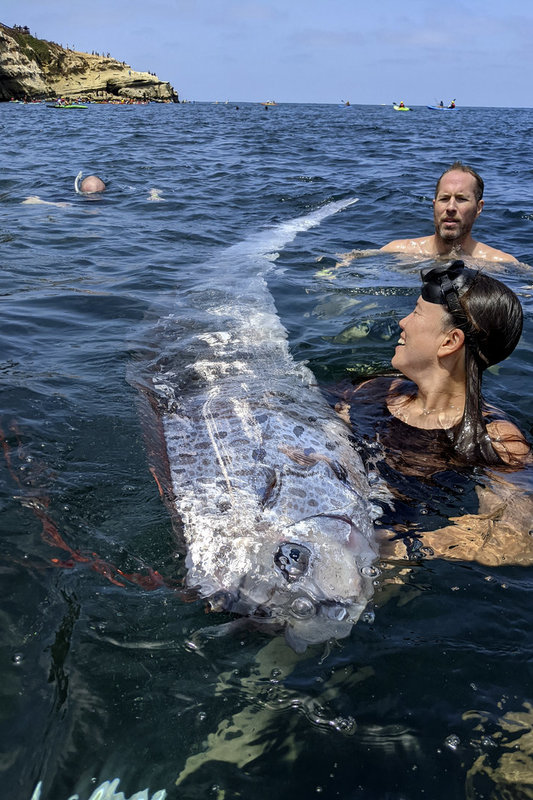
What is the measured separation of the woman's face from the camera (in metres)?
3.11

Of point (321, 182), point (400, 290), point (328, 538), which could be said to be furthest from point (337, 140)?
point (328, 538)

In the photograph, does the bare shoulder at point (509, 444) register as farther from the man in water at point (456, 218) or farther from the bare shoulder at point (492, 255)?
the bare shoulder at point (492, 255)

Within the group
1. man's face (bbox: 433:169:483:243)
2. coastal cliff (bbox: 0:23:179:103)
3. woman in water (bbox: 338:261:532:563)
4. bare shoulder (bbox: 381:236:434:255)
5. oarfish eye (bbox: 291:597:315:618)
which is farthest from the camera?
coastal cliff (bbox: 0:23:179:103)

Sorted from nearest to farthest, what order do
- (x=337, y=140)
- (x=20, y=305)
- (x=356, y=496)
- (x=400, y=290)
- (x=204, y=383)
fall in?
(x=356, y=496) < (x=204, y=383) < (x=20, y=305) < (x=400, y=290) < (x=337, y=140)

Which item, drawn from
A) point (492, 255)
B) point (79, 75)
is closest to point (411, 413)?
point (492, 255)

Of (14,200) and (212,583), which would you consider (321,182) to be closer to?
(14,200)

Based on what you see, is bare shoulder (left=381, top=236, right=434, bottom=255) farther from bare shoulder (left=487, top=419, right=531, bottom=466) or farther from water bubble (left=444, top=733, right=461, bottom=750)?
water bubble (left=444, top=733, right=461, bottom=750)

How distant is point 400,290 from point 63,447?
4.45 m

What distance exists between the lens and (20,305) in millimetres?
5609

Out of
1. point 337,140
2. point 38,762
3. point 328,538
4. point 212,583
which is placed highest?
point 337,140

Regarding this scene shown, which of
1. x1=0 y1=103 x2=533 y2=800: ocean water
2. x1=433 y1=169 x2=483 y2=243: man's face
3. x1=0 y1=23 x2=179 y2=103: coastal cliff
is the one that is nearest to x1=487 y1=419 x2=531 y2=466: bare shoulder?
x1=0 y1=103 x2=533 y2=800: ocean water

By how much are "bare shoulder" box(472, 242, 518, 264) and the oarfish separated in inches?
156

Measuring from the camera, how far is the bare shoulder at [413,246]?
7656 millimetres

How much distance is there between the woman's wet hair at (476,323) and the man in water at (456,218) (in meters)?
4.28
